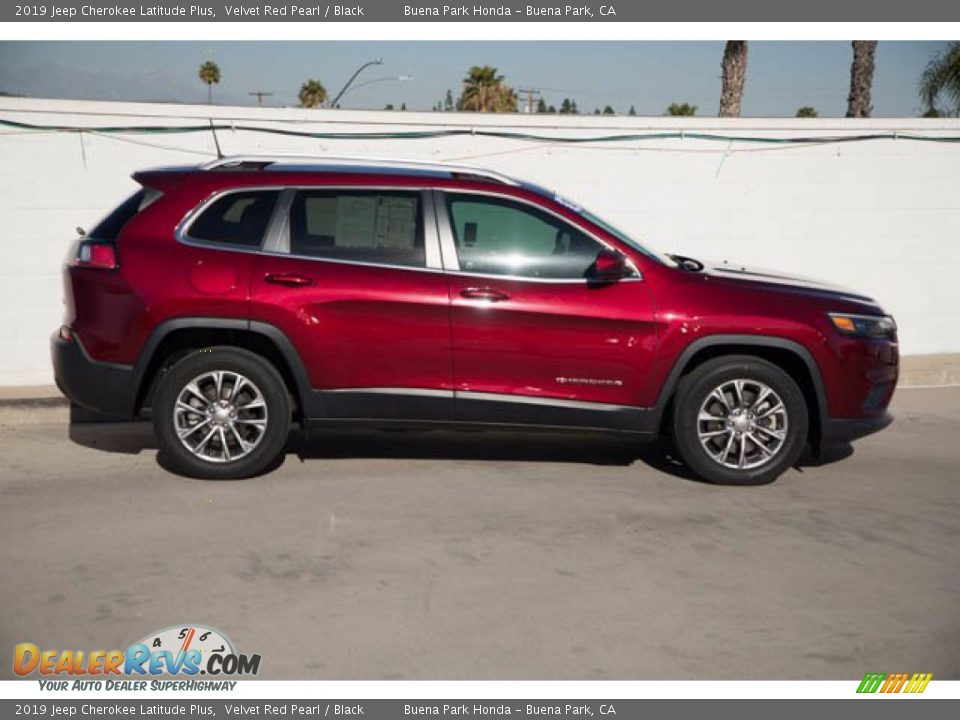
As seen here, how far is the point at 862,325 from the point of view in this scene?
23.3 ft

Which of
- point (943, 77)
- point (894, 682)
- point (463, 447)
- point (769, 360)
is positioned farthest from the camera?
point (943, 77)

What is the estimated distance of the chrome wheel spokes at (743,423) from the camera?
23.0 ft

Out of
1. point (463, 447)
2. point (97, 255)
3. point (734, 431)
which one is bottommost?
point (463, 447)

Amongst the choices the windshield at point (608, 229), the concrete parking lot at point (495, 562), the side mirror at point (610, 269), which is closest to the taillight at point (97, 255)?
the concrete parking lot at point (495, 562)

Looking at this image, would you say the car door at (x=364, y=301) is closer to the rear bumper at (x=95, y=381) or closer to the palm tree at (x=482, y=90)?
the rear bumper at (x=95, y=381)

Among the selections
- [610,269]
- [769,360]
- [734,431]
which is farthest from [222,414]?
[769,360]

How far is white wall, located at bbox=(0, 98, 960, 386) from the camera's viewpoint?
31.8 feet

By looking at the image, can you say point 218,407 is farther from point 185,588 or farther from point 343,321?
point 185,588

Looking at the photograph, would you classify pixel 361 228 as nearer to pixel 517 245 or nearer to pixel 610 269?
pixel 517 245

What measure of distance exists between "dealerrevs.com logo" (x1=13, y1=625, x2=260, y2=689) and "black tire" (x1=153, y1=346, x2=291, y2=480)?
2.40 metres

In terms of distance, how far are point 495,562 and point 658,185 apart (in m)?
6.39

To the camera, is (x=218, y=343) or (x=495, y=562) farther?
(x=218, y=343)

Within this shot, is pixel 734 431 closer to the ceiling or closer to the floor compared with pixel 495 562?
closer to the ceiling
